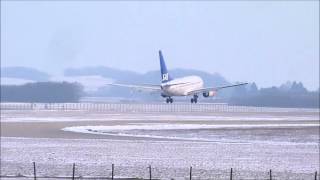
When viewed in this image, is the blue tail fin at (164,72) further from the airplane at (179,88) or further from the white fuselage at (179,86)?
the white fuselage at (179,86)

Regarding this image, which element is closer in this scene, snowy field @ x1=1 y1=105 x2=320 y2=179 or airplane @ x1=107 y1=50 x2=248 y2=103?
snowy field @ x1=1 y1=105 x2=320 y2=179

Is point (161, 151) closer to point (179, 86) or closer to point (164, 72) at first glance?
point (179, 86)

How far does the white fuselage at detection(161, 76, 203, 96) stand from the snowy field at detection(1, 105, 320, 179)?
40.3m

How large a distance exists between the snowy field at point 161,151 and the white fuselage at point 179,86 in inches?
1587

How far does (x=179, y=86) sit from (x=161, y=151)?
62022mm

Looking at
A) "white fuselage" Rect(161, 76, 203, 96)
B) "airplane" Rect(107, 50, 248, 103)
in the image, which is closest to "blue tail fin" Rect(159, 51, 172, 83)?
"airplane" Rect(107, 50, 248, 103)

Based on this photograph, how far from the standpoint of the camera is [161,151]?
140 feet

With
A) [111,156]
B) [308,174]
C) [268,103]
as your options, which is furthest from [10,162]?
[268,103]

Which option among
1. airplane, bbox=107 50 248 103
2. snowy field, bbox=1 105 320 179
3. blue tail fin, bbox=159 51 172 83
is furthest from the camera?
blue tail fin, bbox=159 51 172 83

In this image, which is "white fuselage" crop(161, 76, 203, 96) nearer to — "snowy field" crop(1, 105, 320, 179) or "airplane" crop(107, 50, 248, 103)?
"airplane" crop(107, 50, 248, 103)

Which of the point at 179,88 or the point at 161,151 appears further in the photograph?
the point at 179,88

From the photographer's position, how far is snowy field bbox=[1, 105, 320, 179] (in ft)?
111

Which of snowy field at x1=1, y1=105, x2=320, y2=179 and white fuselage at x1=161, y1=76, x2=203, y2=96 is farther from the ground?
white fuselage at x1=161, y1=76, x2=203, y2=96

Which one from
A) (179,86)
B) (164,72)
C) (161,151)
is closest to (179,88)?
(179,86)
